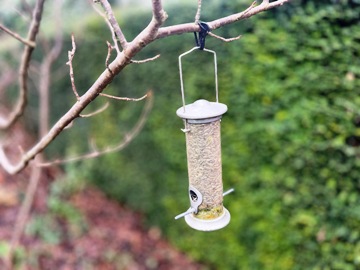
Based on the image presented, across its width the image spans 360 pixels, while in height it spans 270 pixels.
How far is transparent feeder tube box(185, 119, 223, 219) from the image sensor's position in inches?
64.1

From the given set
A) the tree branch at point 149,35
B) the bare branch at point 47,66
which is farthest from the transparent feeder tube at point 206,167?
the bare branch at point 47,66

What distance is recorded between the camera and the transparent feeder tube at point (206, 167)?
1628mm

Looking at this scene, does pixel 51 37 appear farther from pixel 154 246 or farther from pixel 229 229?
pixel 229 229

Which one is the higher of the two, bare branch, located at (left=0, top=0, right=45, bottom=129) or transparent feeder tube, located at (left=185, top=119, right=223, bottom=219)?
bare branch, located at (left=0, top=0, right=45, bottom=129)

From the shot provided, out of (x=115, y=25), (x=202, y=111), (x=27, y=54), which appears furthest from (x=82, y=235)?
(x=115, y=25)

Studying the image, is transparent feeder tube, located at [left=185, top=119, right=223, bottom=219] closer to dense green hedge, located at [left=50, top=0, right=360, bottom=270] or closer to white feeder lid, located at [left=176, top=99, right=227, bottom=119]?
white feeder lid, located at [left=176, top=99, right=227, bottom=119]

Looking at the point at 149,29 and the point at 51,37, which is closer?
the point at 149,29

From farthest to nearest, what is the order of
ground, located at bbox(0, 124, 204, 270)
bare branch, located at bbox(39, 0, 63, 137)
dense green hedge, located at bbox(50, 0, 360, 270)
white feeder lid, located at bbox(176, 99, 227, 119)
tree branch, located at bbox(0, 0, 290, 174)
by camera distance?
ground, located at bbox(0, 124, 204, 270)
bare branch, located at bbox(39, 0, 63, 137)
dense green hedge, located at bbox(50, 0, 360, 270)
white feeder lid, located at bbox(176, 99, 227, 119)
tree branch, located at bbox(0, 0, 290, 174)

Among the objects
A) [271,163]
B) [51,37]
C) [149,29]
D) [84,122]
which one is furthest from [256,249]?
[51,37]

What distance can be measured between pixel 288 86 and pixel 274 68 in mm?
168

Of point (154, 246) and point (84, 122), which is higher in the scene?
point (84, 122)

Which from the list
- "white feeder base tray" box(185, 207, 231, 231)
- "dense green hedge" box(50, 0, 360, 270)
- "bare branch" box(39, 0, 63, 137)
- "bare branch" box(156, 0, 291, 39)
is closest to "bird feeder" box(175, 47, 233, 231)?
"white feeder base tray" box(185, 207, 231, 231)

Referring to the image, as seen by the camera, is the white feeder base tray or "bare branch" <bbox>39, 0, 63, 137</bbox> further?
"bare branch" <bbox>39, 0, 63, 137</bbox>

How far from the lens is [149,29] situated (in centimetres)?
107
